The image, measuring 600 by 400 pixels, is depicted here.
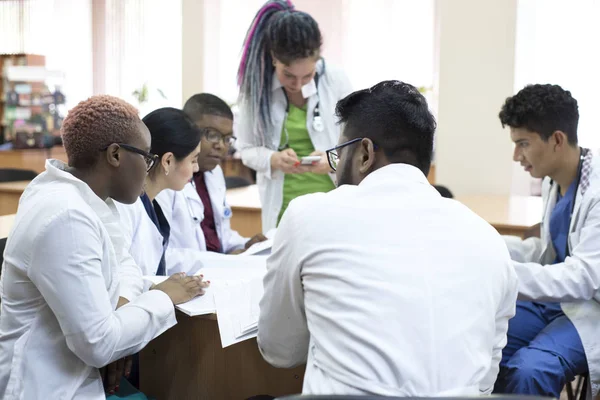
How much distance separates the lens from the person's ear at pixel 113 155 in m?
1.59

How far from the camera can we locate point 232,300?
5.93 ft

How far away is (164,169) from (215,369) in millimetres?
756

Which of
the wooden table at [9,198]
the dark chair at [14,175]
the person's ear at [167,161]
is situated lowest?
the wooden table at [9,198]

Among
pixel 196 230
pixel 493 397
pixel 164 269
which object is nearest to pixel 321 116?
pixel 196 230

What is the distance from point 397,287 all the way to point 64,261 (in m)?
0.68

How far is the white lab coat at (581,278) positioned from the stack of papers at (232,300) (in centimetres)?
76

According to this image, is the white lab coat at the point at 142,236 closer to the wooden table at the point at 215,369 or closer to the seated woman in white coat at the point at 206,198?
the seated woman in white coat at the point at 206,198

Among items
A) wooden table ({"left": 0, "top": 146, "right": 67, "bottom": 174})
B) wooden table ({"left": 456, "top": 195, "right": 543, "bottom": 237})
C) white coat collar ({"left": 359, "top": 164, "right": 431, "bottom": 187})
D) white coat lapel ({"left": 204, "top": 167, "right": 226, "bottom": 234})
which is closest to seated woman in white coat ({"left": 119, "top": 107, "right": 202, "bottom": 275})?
white coat lapel ({"left": 204, "top": 167, "right": 226, "bottom": 234})

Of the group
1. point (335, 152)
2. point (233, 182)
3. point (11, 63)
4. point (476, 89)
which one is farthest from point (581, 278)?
point (11, 63)

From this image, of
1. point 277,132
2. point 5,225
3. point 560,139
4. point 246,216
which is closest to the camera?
point 560,139

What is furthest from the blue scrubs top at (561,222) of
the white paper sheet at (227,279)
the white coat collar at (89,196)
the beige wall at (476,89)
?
the beige wall at (476,89)

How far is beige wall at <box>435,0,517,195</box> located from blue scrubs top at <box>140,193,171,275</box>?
280cm

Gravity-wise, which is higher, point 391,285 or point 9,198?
point 391,285

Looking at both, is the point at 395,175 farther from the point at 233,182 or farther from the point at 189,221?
the point at 233,182
